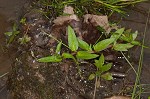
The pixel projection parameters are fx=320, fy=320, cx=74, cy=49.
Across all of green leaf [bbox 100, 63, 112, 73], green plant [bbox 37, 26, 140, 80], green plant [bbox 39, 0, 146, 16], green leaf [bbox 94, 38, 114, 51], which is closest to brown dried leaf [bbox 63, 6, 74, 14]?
green plant [bbox 39, 0, 146, 16]

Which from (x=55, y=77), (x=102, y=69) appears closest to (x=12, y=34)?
(x=55, y=77)

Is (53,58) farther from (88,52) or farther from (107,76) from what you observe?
(107,76)

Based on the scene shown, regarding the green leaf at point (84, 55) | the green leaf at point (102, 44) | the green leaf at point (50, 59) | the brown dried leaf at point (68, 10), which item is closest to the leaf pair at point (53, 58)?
the green leaf at point (50, 59)

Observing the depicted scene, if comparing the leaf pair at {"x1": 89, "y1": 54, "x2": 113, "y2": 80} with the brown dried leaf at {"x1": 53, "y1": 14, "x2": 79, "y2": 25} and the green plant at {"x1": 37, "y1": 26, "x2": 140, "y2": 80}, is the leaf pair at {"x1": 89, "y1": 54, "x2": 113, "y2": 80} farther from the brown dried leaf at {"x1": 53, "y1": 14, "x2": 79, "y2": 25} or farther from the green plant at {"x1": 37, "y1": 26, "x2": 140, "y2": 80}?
the brown dried leaf at {"x1": 53, "y1": 14, "x2": 79, "y2": 25}

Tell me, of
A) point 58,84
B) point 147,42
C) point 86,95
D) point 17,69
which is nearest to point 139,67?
point 147,42

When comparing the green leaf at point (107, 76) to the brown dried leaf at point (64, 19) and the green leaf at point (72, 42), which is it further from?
the brown dried leaf at point (64, 19)

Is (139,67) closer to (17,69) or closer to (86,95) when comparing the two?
(86,95)
